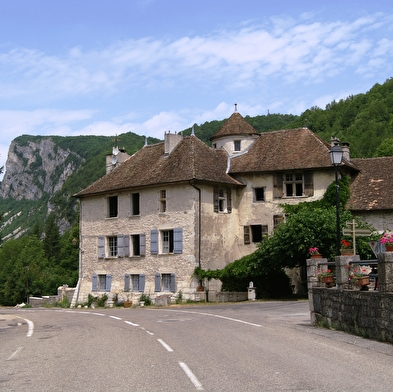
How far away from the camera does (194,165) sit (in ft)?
113

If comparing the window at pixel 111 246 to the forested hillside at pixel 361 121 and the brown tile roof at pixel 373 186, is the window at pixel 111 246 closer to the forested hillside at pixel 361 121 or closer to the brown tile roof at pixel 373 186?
the brown tile roof at pixel 373 186

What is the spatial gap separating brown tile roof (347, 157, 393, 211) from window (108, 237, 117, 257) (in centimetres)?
Result: 1506

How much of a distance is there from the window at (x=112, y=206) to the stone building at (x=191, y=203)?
66mm

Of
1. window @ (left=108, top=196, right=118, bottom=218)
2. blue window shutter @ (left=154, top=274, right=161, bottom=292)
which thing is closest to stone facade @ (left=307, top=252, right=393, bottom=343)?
blue window shutter @ (left=154, top=274, right=161, bottom=292)

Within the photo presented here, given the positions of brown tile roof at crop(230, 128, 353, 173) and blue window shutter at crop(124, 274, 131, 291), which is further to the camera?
blue window shutter at crop(124, 274, 131, 291)

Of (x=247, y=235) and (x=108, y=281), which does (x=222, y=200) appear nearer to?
(x=247, y=235)

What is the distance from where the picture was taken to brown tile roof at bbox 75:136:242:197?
34.6m

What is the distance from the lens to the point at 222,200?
117 feet

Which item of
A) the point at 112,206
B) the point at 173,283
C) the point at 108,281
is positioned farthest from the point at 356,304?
the point at 112,206

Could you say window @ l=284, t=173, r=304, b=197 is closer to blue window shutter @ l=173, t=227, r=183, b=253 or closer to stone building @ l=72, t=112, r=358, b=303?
stone building @ l=72, t=112, r=358, b=303

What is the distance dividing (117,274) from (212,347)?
26230 millimetres

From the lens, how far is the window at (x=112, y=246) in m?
37.9

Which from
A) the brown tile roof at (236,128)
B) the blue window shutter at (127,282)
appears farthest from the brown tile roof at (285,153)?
the blue window shutter at (127,282)

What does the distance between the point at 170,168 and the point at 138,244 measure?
5245 millimetres
